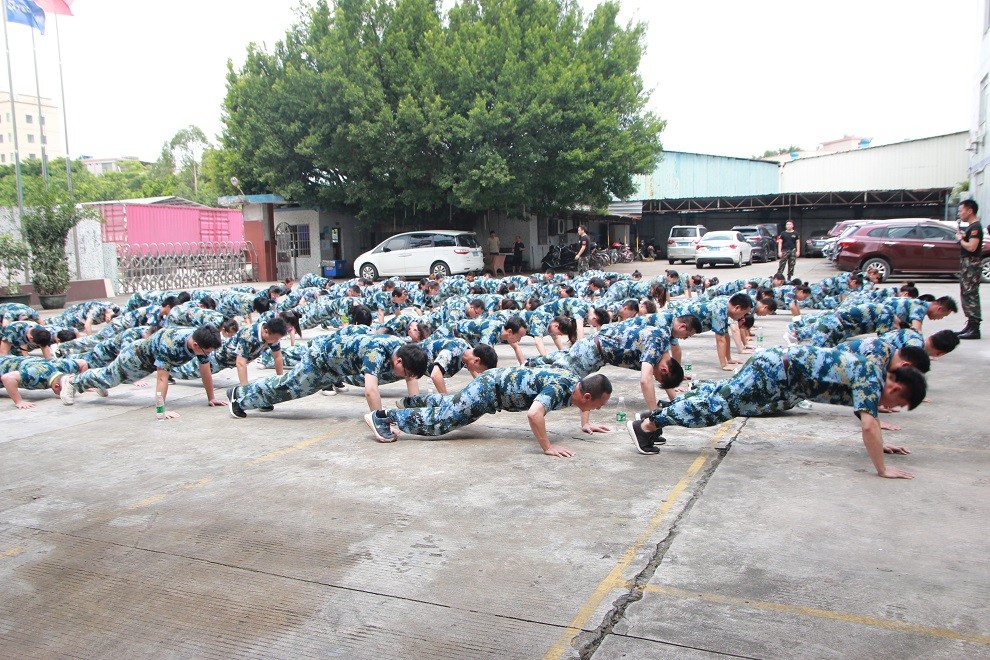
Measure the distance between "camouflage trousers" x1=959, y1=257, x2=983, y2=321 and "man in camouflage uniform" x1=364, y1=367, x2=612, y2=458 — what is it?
6.59 m

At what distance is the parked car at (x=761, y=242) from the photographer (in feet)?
98.0

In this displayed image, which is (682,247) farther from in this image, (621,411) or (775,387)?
(775,387)

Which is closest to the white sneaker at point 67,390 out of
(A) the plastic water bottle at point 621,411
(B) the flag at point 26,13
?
(A) the plastic water bottle at point 621,411

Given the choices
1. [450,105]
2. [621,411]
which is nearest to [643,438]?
[621,411]

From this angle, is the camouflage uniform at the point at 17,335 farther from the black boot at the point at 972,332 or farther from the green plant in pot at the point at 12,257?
the black boot at the point at 972,332

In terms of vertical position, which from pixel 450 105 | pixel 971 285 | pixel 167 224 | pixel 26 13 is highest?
pixel 26 13

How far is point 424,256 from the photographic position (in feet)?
76.2

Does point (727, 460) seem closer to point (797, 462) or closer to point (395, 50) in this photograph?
point (797, 462)

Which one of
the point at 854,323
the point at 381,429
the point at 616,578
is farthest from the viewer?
the point at 854,323

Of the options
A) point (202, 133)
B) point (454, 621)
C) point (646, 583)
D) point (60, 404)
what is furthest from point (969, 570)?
point (202, 133)

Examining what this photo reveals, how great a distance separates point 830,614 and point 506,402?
2.89 metres

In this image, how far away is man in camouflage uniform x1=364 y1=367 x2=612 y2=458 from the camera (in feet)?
17.8

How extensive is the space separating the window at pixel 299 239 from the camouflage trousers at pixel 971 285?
2175 centimetres

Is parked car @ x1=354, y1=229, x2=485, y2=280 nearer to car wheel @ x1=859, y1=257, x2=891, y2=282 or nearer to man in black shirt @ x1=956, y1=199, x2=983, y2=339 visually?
car wheel @ x1=859, y1=257, x2=891, y2=282
